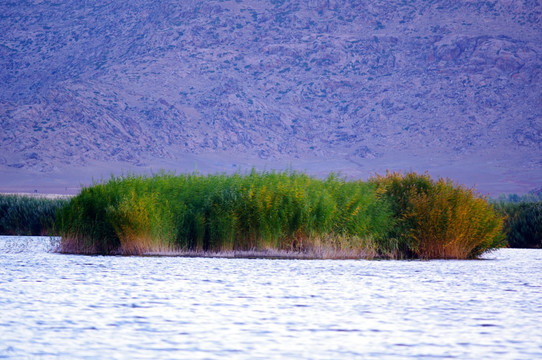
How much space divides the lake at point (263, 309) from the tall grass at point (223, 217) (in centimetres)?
83

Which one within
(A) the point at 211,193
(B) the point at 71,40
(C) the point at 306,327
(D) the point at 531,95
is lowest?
(C) the point at 306,327

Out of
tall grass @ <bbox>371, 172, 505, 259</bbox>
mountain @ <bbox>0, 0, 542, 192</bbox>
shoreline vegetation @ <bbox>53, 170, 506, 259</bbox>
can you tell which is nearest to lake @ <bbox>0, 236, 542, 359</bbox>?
shoreline vegetation @ <bbox>53, 170, 506, 259</bbox>

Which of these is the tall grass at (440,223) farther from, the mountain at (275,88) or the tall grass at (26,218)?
the mountain at (275,88)

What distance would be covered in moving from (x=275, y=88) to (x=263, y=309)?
10323cm

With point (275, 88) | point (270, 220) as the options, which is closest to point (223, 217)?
point (270, 220)

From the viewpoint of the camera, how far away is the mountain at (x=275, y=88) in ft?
334

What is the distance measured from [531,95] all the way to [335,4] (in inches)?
1376

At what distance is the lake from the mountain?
7621cm

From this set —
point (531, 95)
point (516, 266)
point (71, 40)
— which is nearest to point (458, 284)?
point (516, 266)

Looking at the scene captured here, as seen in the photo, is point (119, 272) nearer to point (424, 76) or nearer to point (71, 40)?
point (424, 76)

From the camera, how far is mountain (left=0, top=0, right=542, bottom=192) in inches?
4013

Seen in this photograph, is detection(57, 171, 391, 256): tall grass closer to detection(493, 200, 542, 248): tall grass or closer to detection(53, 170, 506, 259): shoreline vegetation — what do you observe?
detection(53, 170, 506, 259): shoreline vegetation

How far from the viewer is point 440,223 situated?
23609 mm

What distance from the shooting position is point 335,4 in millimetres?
130625
